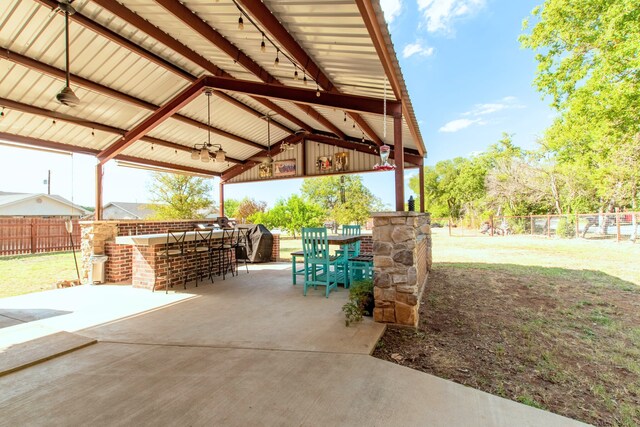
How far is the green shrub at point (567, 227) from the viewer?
13633 millimetres

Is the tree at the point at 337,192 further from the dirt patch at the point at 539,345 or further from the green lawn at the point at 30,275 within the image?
the dirt patch at the point at 539,345

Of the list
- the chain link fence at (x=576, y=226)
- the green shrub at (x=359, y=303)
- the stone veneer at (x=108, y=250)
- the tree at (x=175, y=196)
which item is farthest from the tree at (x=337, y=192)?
the green shrub at (x=359, y=303)

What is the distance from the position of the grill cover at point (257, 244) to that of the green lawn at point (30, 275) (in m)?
3.92

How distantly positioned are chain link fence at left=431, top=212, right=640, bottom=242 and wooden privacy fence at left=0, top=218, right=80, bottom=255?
21.9m

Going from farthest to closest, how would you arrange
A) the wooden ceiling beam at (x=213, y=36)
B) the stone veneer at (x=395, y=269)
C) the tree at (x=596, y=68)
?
the tree at (x=596, y=68)
the wooden ceiling beam at (x=213, y=36)
the stone veneer at (x=395, y=269)

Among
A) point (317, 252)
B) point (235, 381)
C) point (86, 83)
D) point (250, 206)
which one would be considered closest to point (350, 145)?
point (317, 252)

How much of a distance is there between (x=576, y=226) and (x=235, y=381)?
1690 cm

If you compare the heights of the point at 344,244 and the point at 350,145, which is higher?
the point at 350,145

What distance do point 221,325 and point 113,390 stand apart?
1.26 m

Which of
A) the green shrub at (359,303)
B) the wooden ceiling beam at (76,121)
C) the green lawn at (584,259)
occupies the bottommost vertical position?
the green lawn at (584,259)

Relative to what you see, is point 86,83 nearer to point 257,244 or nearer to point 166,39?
point 166,39

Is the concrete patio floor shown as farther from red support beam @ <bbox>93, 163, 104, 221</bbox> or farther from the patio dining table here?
red support beam @ <bbox>93, 163, 104, 221</bbox>

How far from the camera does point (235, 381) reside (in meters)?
2.03

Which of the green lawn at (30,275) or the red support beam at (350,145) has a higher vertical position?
the red support beam at (350,145)
